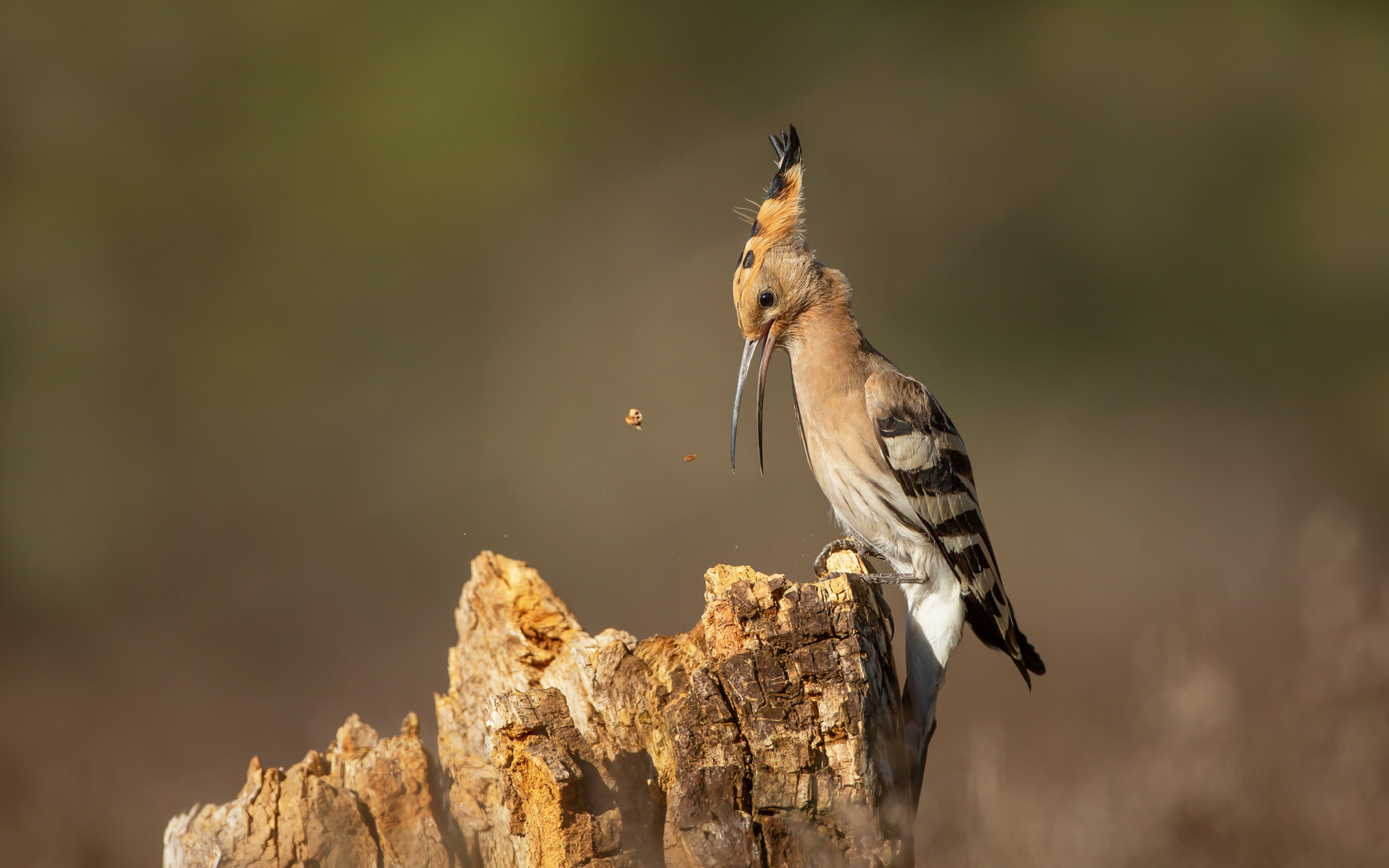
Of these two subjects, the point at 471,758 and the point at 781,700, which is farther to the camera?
the point at 471,758

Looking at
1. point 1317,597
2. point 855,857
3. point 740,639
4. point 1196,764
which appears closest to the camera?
point 855,857

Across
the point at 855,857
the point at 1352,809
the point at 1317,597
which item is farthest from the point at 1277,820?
the point at 855,857

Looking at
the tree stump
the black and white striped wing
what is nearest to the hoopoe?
the black and white striped wing

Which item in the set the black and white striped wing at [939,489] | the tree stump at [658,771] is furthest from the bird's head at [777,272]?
the tree stump at [658,771]

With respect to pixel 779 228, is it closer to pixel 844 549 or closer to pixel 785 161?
pixel 785 161

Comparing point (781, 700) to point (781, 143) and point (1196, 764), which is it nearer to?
point (1196, 764)

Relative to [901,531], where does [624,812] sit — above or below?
below

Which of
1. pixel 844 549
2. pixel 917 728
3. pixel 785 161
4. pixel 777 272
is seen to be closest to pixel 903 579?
pixel 844 549

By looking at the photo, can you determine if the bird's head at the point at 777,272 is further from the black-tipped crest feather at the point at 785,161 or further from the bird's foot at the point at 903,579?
the bird's foot at the point at 903,579

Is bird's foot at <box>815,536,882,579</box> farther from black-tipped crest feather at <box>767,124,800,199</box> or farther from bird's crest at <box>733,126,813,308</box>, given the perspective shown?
black-tipped crest feather at <box>767,124,800,199</box>

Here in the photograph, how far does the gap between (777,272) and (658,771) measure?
1078mm

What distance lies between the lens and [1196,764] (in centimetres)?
148

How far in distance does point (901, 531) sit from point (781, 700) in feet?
2.53

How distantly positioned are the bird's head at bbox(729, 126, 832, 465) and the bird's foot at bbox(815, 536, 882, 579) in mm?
454
